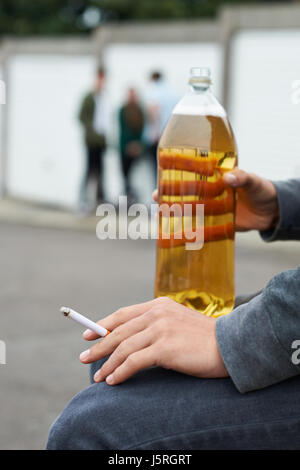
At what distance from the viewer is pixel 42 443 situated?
137 inches

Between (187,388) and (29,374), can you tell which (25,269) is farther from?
(187,388)

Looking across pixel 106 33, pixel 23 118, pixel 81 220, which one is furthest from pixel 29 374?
pixel 23 118

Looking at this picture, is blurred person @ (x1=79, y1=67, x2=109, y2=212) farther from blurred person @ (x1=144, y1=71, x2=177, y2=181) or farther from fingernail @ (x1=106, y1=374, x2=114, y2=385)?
fingernail @ (x1=106, y1=374, x2=114, y2=385)

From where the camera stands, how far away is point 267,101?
33.4 feet

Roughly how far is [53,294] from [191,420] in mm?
5197

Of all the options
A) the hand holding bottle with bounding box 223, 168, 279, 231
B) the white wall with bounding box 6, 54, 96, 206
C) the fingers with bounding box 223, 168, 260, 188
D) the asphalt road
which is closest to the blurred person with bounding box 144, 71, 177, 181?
the asphalt road

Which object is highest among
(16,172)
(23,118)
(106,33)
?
(106,33)

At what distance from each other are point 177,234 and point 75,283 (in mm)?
5255

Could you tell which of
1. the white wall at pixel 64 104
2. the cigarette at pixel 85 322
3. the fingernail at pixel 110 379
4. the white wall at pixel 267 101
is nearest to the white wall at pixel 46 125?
the white wall at pixel 64 104

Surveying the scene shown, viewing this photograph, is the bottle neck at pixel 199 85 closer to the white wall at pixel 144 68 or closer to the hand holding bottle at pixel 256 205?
the hand holding bottle at pixel 256 205

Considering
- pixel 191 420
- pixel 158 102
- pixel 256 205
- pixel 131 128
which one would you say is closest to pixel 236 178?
pixel 256 205

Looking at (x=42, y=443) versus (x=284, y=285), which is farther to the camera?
(x=42, y=443)

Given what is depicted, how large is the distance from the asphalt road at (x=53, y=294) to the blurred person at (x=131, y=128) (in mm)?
1842

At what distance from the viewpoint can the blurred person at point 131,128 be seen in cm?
1103
